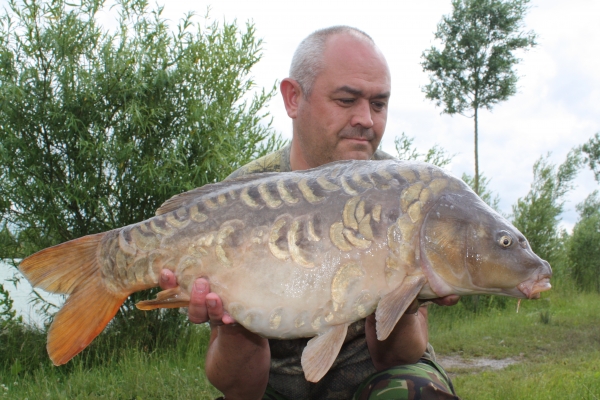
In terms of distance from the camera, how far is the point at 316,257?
1530 millimetres

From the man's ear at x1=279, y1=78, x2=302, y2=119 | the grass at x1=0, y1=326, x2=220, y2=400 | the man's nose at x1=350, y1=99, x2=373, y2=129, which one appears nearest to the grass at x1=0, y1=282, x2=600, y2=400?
the grass at x1=0, y1=326, x2=220, y2=400

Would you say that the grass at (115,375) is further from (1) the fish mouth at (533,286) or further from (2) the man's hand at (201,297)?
(1) the fish mouth at (533,286)

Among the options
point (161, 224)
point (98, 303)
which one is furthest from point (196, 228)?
point (98, 303)

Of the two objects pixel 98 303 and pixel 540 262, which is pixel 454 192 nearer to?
pixel 540 262

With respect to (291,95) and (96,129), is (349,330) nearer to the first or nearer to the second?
(291,95)

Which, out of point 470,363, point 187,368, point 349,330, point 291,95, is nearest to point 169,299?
point 349,330

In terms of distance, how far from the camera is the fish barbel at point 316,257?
1512 millimetres

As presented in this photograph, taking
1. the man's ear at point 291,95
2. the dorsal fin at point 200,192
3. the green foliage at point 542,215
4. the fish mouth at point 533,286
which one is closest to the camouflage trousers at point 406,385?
the fish mouth at point 533,286

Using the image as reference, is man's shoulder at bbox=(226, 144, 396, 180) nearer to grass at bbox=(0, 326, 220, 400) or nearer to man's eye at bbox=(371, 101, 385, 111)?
man's eye at bbox=(371, 101, 385, 111)

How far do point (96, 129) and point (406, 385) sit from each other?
324 centimetres

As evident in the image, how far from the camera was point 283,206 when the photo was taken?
1.58 m

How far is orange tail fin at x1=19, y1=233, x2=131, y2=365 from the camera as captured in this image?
161 cm

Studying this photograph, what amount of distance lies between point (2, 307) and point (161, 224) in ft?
11.5

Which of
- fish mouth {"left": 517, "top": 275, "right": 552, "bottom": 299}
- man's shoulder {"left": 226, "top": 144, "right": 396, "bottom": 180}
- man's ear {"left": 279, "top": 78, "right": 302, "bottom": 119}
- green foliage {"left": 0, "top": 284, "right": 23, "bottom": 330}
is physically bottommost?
green foliage {"left": 0, "top": 284, "right": 23, "bottom": 330}
